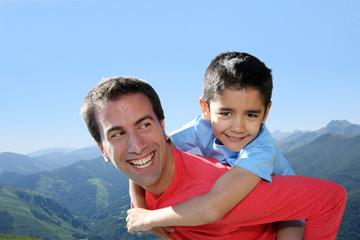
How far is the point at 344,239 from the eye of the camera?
18562cm

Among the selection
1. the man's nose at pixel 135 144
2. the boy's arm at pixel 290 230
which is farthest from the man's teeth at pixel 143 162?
the boy's arm at pixel 290 230

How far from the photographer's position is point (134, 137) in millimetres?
4262

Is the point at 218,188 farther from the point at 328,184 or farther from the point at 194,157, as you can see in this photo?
the point at 328,184

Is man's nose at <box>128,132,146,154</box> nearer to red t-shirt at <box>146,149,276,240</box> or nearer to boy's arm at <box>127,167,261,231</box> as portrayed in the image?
red t-shirt at <box>146,149,276,240</box>

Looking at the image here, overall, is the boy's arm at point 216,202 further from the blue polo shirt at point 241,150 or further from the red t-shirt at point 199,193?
the red t-shirt at point 199,193

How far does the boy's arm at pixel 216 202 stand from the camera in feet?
12.2

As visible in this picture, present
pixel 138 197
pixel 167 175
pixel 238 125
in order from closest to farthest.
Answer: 1. pixel 238 125
2. pixel 167 175
3. pixel 138 197

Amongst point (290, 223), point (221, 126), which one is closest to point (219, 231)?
point (290, 223)

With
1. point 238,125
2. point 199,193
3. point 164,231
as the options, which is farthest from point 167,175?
point 238,125

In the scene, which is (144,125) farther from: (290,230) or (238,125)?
(290,230)

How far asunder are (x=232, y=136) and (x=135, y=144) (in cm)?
149

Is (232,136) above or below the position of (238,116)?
below

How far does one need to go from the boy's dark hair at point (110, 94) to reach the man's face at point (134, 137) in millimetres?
87

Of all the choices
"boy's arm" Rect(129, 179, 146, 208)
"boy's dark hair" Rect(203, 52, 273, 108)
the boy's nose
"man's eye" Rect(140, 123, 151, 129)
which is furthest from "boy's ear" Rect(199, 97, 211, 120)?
"boy's arm" Rect(129, 179, 146, 208)
